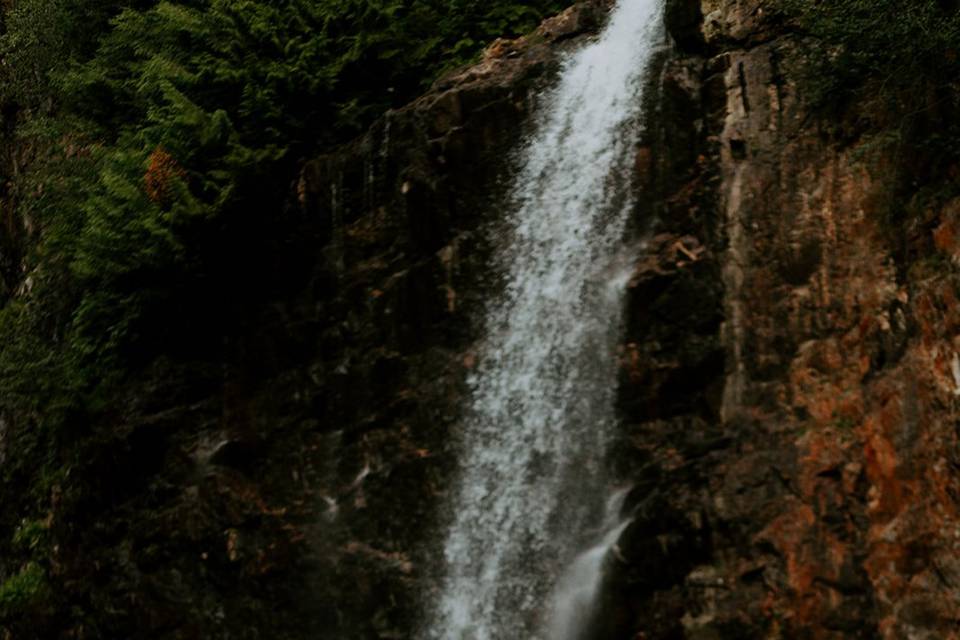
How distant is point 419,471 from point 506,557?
134 cm

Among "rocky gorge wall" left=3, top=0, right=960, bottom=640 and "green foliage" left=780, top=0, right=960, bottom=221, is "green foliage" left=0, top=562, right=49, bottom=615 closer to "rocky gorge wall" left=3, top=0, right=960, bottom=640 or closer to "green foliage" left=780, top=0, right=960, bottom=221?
"rocky gorge wall" left=3, top=0, right=960, bottom=640

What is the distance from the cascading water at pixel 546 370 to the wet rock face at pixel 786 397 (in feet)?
1.33

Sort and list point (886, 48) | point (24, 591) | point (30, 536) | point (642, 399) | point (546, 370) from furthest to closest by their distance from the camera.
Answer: point (30, 536), point (24, 591), point (546, 370), point (642, 399), point (886, 48)

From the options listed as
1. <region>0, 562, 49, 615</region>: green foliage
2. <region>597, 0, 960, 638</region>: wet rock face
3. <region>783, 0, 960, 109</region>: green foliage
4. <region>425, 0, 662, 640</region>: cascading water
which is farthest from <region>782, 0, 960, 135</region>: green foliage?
<region>0, 562, 49, 615</region>: green foliage

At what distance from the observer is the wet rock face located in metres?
6.86

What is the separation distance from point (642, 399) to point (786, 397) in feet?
3.98

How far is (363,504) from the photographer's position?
935cm

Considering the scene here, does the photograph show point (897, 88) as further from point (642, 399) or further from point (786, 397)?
point (642, 399)

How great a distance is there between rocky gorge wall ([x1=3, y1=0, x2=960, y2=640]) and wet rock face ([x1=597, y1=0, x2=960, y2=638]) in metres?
0.02

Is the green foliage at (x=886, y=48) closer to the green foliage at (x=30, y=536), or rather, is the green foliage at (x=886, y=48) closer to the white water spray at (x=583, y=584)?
the white water spray at (x=583, y=584)

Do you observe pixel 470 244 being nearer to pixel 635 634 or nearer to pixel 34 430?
pixel 635 634

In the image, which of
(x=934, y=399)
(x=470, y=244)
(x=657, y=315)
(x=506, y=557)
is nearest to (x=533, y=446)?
(x=506, y=557)

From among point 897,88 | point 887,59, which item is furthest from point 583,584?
point 887,59

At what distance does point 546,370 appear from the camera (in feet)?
29.0
